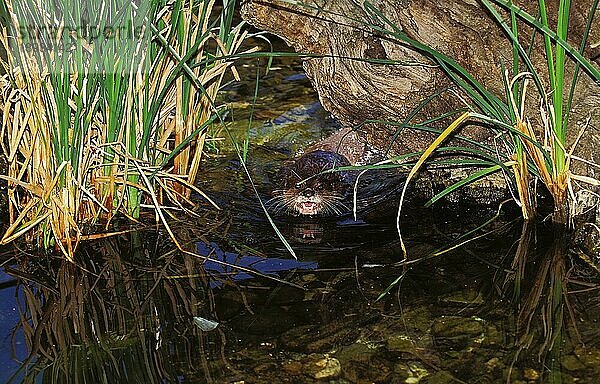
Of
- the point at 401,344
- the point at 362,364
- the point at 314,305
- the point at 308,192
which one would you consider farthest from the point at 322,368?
the point at 308,192

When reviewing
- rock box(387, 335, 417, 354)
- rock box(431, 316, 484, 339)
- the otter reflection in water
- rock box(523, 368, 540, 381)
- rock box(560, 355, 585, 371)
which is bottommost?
rock box(387, 335, 417, 354)

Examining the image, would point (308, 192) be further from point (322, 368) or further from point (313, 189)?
point (322, 368)

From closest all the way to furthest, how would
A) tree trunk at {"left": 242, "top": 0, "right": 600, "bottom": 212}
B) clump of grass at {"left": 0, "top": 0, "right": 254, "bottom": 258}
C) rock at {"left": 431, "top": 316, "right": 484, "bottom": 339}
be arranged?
rock at {"left": 431, "top": 316, "right": 484, "bottom": 339} < clump of grass at {"left": 0, "top": 0, "right": 254, "bottom": 258} < tree trunk at {"left": 242, "top": 0, "right": 600, "bottom": 212}

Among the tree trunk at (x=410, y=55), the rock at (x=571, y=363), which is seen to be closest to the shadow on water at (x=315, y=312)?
the rock at (x=571, y=363)

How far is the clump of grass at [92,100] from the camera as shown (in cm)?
328

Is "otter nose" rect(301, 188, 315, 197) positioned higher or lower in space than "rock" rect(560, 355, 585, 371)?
higher

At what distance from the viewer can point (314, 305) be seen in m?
3.11

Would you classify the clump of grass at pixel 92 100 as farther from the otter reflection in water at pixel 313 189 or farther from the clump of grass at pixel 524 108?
the clump of grass at pixel 524 108

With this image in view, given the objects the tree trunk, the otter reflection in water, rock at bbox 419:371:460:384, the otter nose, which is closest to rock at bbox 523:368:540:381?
rock at bbox 419:371:460:384

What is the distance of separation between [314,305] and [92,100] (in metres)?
1.16

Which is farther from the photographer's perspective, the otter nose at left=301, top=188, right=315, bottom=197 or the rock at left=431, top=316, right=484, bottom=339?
the otter nose at left=301, top=188, right=315, bottom=197

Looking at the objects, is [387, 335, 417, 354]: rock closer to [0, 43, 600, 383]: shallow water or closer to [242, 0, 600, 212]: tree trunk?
[0, 43, 600, 383]: shallow water

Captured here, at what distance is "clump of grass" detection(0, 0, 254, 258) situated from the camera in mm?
3275

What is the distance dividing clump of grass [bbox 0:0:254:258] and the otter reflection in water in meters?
0.56
